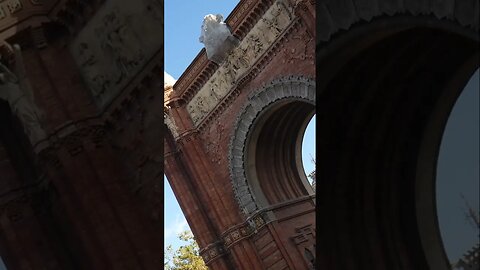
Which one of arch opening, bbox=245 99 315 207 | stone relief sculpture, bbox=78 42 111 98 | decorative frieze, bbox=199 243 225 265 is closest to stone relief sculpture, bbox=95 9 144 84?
stone relief sculpture, bbox=78 42 111 98

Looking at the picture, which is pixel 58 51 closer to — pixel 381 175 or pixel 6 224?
pixel 6 224

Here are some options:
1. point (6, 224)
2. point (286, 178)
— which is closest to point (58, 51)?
point (6, 224)

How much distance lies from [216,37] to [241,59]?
925 mm

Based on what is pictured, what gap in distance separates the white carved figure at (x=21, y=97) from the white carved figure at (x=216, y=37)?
1111 centimetres

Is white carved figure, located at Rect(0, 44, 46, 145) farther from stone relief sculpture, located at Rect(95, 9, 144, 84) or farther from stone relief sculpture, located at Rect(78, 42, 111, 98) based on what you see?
stone relief sculpture, located at Rect(95, 9, 144, 84)

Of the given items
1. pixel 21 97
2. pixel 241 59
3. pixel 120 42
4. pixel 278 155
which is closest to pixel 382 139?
pixel 120 42

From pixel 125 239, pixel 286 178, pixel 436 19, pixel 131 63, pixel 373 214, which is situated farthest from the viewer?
pixel 286 178

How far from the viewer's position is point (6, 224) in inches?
332

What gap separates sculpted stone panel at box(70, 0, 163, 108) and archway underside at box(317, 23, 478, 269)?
209cm

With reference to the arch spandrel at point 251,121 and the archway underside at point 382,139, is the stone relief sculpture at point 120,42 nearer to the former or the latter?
the archway underside at point 382,139

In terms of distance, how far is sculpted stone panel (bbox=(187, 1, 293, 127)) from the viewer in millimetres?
17531

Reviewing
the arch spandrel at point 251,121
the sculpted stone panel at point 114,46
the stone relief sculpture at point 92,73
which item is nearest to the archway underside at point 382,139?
the sculpted stone panel at point 114,46

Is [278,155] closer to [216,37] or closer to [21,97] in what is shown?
[216,37]

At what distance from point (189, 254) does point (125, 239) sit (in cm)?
2818
